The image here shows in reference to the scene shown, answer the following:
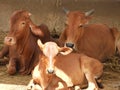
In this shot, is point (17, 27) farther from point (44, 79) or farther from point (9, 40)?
point (44, 79)

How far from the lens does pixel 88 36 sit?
33.1ft

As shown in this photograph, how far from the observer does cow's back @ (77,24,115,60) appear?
983 centimetres

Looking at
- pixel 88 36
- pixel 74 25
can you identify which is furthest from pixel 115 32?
pixel 74 25

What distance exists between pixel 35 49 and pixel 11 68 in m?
0.55

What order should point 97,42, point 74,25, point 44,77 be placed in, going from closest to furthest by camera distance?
A: point 44,77 < point 74,25 < point 97,42

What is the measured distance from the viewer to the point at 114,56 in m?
10.6

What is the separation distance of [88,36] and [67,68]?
236 centimetres

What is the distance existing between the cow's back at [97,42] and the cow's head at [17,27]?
1.28 m

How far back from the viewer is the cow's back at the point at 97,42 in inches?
387

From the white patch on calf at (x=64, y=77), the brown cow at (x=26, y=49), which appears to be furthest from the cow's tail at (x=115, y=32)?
the white patch on calf at (x=64, y=77)


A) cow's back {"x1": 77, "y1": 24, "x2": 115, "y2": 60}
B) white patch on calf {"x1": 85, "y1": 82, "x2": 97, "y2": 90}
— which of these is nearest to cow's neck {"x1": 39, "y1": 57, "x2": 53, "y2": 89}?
white patch on calf {"x1": 85, "y1": 82, "x2": 97, "y2": 90}

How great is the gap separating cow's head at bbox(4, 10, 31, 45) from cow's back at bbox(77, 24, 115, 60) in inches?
50.6

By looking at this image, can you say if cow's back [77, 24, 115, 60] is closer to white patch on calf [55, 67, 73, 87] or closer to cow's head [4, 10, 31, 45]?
cow's head [4, 10, 31, 45]

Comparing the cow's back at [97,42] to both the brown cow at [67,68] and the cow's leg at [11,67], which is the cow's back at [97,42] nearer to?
the cow's leg at [11,67]
